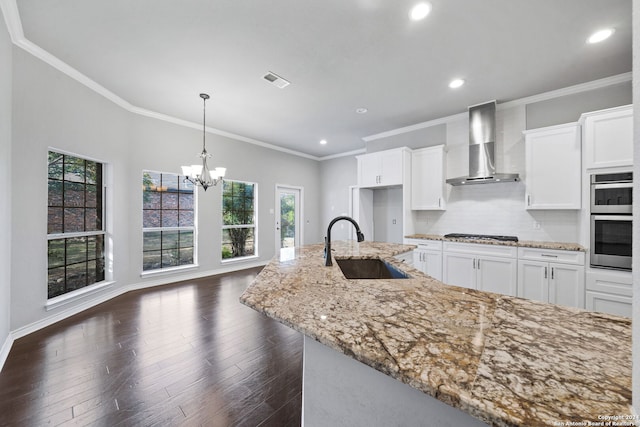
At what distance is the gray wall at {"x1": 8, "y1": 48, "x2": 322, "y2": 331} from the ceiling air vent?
2254 millimetres

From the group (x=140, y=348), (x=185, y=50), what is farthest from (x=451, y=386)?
(x=185, y=50)

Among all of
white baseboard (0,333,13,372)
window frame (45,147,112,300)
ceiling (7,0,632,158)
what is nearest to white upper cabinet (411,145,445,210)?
ceiling (7,0,632,158)

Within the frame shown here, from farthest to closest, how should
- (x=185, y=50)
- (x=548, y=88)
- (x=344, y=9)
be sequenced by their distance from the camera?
(x=548, y=88), (x=185, y=50), (x=344, y=9)

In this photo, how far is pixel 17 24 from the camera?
7.14 feet

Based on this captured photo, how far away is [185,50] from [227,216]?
10.6 feet

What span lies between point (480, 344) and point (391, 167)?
3.94 meters

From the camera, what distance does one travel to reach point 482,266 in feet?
10.6

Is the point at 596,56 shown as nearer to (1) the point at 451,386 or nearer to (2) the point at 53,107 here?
(1) the point at 451,386

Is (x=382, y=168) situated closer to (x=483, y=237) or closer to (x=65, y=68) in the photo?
(x=483, y=237)

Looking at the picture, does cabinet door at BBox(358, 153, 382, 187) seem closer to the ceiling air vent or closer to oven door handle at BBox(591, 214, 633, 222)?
the ceiling air vent

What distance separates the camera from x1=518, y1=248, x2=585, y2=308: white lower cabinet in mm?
2676

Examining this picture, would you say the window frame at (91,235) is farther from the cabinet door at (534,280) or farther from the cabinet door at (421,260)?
the cabinet door at (534,280)

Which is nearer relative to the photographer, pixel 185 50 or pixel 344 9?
pixel 344 9

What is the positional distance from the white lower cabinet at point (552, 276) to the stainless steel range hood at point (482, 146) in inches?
43.8
